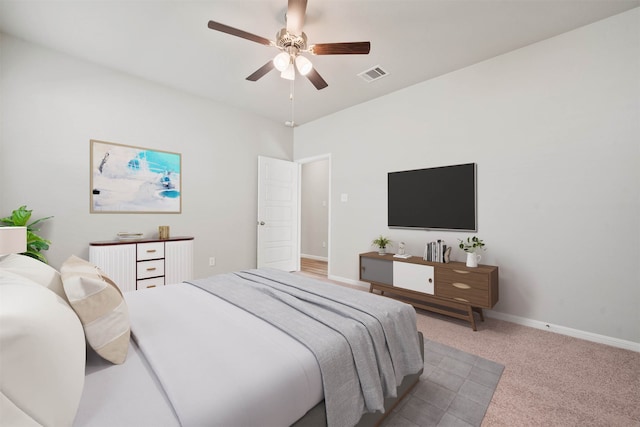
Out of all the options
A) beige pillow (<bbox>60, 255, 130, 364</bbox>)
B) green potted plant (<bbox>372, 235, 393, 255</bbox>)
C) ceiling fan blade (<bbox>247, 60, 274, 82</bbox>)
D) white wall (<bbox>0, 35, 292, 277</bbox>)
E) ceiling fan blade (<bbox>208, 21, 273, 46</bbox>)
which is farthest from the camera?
green potted plant (<bbox>372, 235, 393, 255</bbox>)

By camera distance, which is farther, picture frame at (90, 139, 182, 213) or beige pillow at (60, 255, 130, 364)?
picture frame at (90, 139, 182, 213)

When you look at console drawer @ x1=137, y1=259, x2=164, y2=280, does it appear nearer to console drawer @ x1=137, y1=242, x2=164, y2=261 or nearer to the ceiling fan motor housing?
console drawer @ x1=137, y1=242, x2=164, y2=261

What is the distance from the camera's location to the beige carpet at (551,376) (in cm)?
153

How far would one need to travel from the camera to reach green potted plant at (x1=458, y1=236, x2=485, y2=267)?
2781 mm

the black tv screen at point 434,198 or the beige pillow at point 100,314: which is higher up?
the black tv screen at point 434,198

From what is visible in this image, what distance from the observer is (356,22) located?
2.36m

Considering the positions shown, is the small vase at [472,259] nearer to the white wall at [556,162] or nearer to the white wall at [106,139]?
the white wall at [556,162]

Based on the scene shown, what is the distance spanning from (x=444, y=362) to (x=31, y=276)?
2533 mm

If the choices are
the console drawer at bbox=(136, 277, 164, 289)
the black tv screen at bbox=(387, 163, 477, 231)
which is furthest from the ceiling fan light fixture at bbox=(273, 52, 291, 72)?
the console drawer at bbox=(136, 277, 164, 289)

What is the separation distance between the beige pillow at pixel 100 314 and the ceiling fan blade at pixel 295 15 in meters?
2.13

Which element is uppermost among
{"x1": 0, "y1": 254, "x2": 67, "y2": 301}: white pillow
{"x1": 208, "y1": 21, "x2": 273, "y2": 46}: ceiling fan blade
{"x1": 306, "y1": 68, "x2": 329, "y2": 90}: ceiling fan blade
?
{"x1": 208, "y1": 21, "x2": 273, "y2": 46}: ceiling fan blade

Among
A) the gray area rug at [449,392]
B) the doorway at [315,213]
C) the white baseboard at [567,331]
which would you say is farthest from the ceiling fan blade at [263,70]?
the doorway at [315,213]

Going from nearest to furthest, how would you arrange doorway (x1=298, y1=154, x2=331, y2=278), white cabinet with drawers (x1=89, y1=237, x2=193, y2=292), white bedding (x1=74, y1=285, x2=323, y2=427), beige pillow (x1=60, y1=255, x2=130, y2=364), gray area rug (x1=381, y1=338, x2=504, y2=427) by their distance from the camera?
white bedding (x1=74, y1=285, x2=323, y2=427) → beige pillow (x1=60, y1=255, x2=130, y2=364) → gray area rug (x1=381, y1=338, x2=504, y2=427) → white cabinet with drawers (x1=89, y1=237, x2=193, y2=292) → doorway (x1=298, y1=154, x2=331, y2=278)

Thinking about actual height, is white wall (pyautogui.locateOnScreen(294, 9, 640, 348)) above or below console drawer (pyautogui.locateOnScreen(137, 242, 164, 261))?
above
